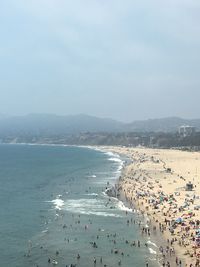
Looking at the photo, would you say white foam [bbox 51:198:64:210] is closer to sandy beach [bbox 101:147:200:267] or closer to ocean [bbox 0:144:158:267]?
ocean [bbox 0:144:158:267]

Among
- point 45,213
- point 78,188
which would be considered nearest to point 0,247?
point 45,213

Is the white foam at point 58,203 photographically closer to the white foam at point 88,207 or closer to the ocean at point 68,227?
the ocean at point 68,227

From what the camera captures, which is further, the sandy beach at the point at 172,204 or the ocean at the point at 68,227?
the sandy beach at the point at 172,204

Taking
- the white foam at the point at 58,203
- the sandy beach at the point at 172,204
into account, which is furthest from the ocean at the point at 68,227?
the sandy beach at the point at 172,204

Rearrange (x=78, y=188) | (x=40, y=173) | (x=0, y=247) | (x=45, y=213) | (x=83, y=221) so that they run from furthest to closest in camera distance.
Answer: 1. (x=40, y=173)
2. (x=78, y=188)
3. (x=45, y=213)
4. (x=83, y=221)
5. (x=0, y=247)

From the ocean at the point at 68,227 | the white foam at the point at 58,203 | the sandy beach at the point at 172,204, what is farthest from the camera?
the white foam at the point at 58,203

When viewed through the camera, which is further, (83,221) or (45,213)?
(45,213)

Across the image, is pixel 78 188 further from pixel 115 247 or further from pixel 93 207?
Answer: pixel 115 247

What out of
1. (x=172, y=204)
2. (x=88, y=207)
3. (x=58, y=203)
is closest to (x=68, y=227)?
(x=88, y=207)
